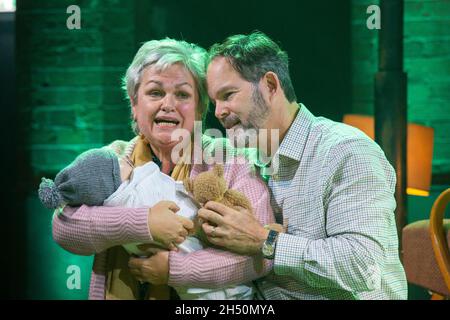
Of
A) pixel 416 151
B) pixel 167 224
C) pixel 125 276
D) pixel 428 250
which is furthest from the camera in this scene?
pixel 416 151

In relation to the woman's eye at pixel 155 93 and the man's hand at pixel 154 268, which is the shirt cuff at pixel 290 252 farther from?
the woman's eye at pixel 155 93

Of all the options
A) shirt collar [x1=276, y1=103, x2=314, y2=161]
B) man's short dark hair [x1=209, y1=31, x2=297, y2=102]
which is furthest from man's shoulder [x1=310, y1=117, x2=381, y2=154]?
man's short dark hair [x1=209, y1=31, x2=297, y2=102]

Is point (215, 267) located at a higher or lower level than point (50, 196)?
lower

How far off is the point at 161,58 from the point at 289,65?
0.44 meters

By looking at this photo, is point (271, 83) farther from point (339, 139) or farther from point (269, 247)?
point (269, 247)

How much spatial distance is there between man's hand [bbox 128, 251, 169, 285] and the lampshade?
0.77m

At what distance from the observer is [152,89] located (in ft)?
5.82

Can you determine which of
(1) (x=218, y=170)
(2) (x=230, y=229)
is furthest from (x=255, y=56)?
(2) (x=230, y=229)

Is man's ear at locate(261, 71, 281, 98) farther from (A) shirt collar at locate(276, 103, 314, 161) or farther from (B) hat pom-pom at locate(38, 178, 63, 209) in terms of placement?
(B) hat pom-pom at locate(38, 178, 63, 209)

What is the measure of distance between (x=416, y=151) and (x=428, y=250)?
0.34 metres

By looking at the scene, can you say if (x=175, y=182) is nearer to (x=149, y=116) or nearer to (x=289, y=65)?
(x=149, y=116)

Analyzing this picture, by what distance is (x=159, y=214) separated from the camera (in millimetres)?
1647

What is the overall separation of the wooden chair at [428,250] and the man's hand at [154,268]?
0.72m

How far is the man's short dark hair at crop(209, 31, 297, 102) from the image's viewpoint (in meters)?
1.80
